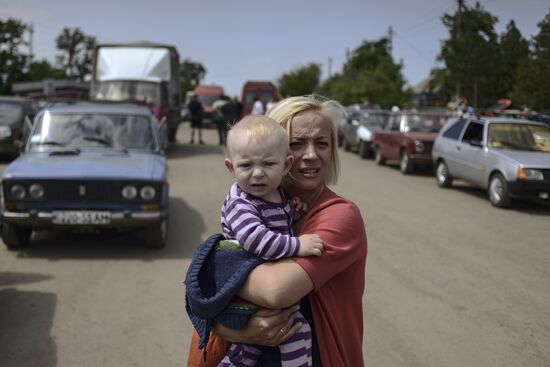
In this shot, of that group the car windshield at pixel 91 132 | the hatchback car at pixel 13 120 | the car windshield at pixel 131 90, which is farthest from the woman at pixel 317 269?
the car windshield at pixel 131 90

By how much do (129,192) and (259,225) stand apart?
5.48 metres

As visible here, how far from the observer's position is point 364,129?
2136 cm

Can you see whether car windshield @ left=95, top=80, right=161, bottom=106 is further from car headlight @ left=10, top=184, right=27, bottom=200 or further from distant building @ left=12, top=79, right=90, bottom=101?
distant building @ left=12, top=79, right=90, bottom=101

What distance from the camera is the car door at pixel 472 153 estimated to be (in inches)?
485

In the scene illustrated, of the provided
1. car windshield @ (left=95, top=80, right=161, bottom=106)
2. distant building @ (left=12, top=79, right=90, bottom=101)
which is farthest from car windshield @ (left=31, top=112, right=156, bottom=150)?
distant building @ (left=12, top=79, right=90, bottom=101)

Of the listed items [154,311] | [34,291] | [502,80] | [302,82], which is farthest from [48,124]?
[302,82]

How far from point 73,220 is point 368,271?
11.4 feet

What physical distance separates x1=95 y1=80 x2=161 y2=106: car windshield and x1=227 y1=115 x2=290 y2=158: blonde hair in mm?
17052

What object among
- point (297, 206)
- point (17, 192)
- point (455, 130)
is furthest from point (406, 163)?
point (297, 206)

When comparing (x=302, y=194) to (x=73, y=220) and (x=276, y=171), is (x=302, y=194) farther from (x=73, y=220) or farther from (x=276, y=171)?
(x=73, y=220)

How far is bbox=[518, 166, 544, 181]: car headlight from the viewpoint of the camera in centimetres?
1059

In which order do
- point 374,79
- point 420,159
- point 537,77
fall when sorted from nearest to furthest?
point 420,159, point 537,77, point 374,79

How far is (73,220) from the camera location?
22.7 feet

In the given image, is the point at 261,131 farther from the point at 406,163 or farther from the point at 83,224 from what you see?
the point at 406,163
